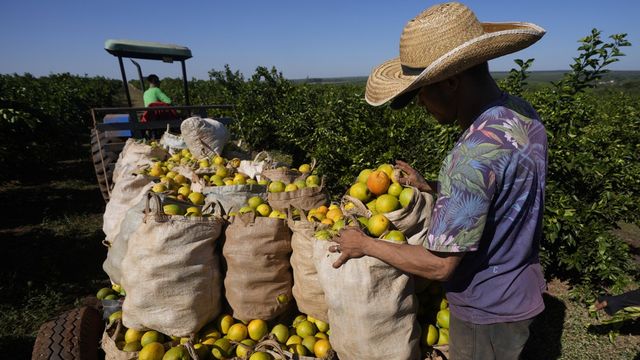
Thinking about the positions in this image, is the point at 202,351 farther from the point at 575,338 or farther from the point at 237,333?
the point at 575,338

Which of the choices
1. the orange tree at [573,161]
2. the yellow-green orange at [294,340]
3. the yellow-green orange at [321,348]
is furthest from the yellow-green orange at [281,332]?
the orange tree at [573,161]

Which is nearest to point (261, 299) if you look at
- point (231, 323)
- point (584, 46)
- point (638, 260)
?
point (231, 323)

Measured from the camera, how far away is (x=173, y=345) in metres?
2.69

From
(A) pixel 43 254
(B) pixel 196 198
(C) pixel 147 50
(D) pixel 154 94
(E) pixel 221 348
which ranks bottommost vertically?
(A) pixel 43 254

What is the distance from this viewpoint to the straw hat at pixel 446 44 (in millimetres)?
1595

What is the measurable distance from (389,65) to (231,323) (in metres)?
2.31

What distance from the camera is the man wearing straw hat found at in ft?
5.10

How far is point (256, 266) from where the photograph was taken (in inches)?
107

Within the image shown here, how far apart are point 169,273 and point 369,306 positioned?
4.83ft

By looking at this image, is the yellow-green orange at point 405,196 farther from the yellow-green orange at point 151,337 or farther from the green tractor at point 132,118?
the green tractor at point 132,118

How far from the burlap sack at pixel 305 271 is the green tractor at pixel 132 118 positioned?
4593 mm

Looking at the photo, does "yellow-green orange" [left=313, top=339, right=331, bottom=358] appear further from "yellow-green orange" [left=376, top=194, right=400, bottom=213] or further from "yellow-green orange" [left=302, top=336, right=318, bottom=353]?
"yellow-green orange" [left=376, top=194, right=400, bottom=213]

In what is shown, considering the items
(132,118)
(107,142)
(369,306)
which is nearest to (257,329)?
(369,306)

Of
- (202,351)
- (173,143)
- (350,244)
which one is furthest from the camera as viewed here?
(173,143)
